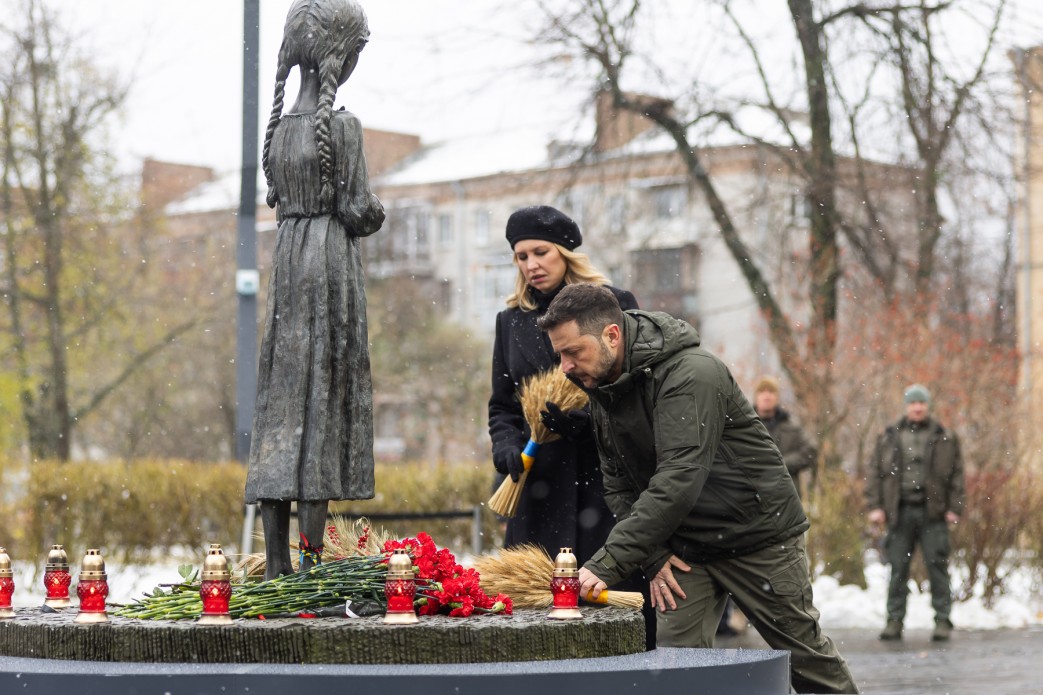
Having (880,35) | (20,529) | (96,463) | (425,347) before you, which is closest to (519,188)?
(880,35)

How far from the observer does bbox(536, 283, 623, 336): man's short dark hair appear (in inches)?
214

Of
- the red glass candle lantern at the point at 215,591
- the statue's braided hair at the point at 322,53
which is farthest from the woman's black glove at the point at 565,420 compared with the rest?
the red glass candle lantern at the point at 215,591

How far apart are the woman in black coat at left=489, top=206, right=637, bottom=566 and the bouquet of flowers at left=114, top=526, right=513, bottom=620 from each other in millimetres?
1077

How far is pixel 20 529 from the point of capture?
16.5 meters

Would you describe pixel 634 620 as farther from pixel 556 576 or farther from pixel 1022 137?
pixel 1022 137

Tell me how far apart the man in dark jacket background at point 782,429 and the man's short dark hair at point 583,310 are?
7.96 meters

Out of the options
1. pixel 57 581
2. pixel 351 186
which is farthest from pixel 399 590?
pixel 351 186

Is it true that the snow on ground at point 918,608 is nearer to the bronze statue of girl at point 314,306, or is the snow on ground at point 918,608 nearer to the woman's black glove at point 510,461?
the woman's black glove at point 510,461

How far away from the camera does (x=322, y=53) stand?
617cm

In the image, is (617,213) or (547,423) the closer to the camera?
(547,423)

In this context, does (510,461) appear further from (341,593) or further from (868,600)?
(868,600)

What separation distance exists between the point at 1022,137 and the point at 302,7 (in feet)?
49.0

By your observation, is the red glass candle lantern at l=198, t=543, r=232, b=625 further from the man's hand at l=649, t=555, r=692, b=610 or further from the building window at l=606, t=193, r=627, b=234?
the building window at l=606, t=193, r=627, b=234

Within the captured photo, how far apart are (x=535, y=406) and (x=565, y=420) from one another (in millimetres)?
167
